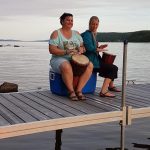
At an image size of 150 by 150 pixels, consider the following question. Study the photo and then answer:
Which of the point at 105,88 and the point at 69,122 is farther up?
the point at 105,88

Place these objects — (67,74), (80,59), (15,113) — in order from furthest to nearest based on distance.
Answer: (80,59)
(67,74)
(15,113)

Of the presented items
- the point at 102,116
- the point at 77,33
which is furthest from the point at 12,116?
the point at 77,33

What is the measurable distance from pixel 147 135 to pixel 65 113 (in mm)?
5343

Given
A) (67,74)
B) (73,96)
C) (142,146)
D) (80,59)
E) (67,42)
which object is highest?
(67,42)

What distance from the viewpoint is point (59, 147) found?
36.9 ft

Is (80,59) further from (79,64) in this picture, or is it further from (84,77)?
(84,77)

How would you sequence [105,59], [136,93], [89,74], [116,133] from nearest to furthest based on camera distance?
[89,74] < [105,59] < [136,93] < [116,133]

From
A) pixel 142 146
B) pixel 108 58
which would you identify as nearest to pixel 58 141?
pixel 142 146

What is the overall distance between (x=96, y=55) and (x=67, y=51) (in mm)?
990

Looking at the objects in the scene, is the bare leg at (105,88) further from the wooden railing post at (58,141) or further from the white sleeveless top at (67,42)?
the wooden railing post at (58,141)

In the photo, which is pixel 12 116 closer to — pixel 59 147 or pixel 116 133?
pixel 59 147

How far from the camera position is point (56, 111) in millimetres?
8422

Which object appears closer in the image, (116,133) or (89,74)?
(89,74)

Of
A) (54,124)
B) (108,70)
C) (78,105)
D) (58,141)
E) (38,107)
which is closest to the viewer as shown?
(54,124)
